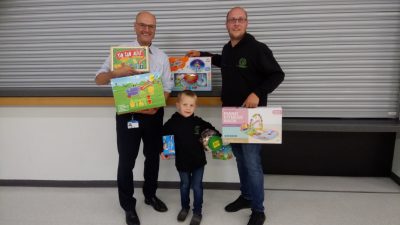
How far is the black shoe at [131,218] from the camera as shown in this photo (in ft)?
7.72

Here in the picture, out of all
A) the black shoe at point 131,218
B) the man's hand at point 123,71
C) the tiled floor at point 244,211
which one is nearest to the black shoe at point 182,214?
Answer: the tiled floor at point 244,211

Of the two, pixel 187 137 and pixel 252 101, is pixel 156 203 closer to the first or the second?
pixel 187 137

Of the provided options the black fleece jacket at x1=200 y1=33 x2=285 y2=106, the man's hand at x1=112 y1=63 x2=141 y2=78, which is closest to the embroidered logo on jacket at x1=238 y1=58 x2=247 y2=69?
the black fleece jacket at x1=200 y1=33 x2=285 y2=106

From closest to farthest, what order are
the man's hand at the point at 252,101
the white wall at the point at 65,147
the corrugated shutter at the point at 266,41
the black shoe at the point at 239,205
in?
1. the man's hand at the point at 252,101
2. the black shoe at the point at 239,205
3. the corrugated shutter at the point at 266,41
4. the white wall at the point at 65,147

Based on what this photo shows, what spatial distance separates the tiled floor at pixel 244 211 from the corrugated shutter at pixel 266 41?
0.73 metres

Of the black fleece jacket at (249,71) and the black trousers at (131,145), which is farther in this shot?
the black trousers at (131,145)

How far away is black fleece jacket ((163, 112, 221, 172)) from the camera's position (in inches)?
88.4

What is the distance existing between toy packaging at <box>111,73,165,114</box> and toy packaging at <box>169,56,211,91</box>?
1.77 feet

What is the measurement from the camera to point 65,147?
118 inches

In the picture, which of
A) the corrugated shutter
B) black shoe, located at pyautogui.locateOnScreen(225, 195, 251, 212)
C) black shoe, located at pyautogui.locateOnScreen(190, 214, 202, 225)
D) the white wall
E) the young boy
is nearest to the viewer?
the young boy

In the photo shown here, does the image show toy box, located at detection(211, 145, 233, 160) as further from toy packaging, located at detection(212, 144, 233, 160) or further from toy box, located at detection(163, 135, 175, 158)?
toy box, located at detection(163, 135, 175, 158)

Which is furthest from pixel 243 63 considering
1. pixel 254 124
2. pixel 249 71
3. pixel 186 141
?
pixel 186 141

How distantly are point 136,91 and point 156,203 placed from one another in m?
1.09

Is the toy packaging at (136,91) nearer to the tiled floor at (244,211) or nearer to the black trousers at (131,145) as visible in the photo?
the black trousers at (131,145)
